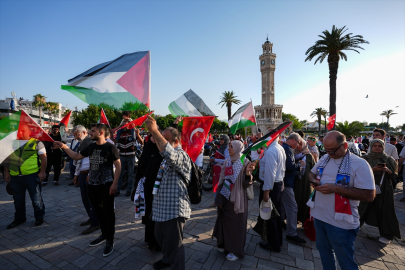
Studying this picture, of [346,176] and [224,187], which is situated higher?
[346,176]

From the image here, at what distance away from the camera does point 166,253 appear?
7.71 feet

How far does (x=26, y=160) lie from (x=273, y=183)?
484 cm

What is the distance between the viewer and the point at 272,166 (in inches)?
125

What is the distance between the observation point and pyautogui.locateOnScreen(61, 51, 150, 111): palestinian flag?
2.48 m

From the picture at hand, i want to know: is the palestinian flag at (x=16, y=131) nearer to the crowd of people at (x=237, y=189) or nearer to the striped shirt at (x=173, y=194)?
the crowd of people at (x=237, y=189)

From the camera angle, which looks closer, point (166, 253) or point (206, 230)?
point (166, 253)

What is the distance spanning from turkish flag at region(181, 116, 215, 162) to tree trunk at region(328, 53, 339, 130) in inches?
738

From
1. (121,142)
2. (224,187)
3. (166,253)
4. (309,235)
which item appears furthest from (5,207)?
(309,235)

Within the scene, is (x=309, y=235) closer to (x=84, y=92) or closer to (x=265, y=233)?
(x=265, y=233)

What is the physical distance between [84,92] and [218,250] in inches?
125

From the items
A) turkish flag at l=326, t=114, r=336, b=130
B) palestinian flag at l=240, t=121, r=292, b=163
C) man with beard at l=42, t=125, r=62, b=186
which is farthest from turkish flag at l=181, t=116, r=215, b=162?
turkish flag at l=326, t=114, r=336, b=130

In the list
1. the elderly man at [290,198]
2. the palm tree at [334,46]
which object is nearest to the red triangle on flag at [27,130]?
the elderly man at [290,198]

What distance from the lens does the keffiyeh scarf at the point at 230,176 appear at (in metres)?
2.99

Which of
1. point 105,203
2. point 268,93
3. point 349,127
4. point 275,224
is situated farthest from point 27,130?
point 268,93
